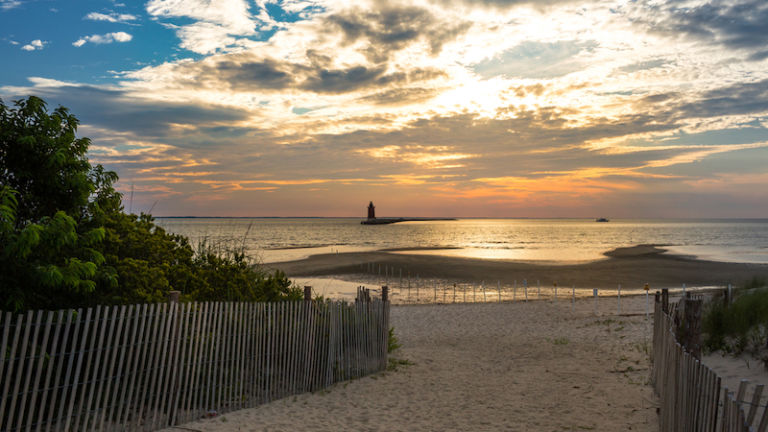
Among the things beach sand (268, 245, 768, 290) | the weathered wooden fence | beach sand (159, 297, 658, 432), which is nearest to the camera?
the weathered wooden fence

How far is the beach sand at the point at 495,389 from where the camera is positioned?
28.7 ft

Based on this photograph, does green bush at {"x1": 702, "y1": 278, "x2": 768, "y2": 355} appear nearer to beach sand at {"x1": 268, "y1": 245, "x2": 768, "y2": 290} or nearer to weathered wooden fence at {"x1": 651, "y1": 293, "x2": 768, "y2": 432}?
weathered wooden fence at {"x1": 651, "y1": 293, "x2": 768, "y2": 432}

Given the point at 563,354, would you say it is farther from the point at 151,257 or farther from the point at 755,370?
the point at 151,257

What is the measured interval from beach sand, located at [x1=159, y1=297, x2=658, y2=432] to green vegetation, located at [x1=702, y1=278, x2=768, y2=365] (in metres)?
1.62

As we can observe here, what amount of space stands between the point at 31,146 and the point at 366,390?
7.32 metres

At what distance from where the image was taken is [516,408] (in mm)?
9680

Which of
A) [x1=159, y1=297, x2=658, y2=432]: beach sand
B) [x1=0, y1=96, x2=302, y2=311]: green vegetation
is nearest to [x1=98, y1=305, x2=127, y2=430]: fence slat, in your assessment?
[x1=0, y1=96, x2=302, y2=311]: green vegetation

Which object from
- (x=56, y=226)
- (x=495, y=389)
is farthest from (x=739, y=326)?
(x=56, y=226)

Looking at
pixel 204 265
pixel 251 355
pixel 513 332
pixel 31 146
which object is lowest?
pixel 513 332

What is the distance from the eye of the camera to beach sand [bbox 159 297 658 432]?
8.76 metres

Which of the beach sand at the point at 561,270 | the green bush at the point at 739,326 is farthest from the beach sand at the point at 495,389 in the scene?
the beach sand at the point at 561,270

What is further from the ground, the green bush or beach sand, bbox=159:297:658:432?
the green bush

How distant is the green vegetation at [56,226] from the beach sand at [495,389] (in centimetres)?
265

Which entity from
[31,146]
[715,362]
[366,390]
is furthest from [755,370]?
[31,146]
